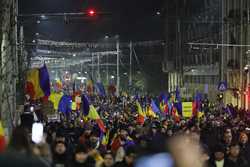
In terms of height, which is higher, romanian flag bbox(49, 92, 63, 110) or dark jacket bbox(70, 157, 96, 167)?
dark jacket bbox(70, 157, 96, 167)

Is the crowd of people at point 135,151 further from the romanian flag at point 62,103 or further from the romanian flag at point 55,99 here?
the romanian flag at point 55,99

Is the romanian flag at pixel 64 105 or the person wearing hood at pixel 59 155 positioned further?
the romanian flag at pixel 64 105

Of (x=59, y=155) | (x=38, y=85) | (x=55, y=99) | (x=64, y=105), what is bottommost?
(x=64, y=105)

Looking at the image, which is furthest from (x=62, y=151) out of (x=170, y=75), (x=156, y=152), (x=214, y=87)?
(x=170, y=75)

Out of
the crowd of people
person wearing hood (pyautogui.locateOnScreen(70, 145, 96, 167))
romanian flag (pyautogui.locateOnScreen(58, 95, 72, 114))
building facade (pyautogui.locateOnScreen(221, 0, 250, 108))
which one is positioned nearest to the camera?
the crowd of people

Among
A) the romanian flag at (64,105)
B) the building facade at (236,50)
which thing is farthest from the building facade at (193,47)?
the romanian flag at (64,105)

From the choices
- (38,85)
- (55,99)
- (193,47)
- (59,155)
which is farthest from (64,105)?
(193,47)

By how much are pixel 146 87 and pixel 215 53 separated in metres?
39.5

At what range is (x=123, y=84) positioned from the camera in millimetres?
100000

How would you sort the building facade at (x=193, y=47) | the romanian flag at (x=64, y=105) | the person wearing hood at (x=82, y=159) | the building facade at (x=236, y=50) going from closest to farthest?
the person wearing hood at (x=82, y=159), the romanian flag at (x=64, y=105), the building facade at (x=236, y=50), the building facade at (x=193, y=47)

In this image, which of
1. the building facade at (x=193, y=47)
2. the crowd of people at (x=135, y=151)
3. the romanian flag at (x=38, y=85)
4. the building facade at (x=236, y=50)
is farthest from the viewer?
the building facade at (x=193, y=47)

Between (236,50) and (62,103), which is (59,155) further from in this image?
(236,50)

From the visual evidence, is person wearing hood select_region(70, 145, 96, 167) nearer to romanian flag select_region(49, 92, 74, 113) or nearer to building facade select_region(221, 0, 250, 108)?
romanian flag select_region(49, 92, 74, 113)

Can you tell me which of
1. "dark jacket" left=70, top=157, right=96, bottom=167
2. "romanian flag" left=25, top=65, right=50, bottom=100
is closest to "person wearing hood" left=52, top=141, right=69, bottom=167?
"dark jacket" left=70, top=157, right=96, bottom=167
